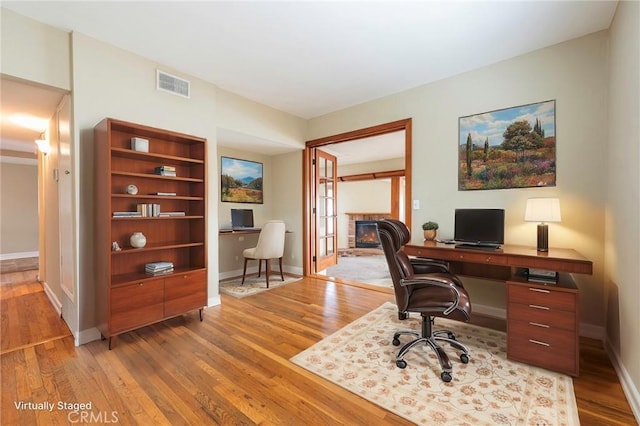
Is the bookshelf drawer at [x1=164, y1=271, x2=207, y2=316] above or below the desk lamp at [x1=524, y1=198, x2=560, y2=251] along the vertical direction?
below

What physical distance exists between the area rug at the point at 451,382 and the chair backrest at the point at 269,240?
6.63 ft

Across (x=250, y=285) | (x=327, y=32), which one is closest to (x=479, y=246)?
(x=327, y=32)

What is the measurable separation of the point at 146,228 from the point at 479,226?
352 centimetres

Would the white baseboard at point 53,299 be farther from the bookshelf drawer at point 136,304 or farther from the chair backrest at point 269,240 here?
the chair backrest at point 269,240

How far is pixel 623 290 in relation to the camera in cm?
193

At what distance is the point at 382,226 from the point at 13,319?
4.00 m

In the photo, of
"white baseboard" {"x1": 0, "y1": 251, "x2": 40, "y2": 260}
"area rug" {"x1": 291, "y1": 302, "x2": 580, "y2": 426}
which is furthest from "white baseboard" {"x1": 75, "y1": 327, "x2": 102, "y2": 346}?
"white baseboard" {"x1": 0, "y1": 251, "x2": 40, "y2": 260}

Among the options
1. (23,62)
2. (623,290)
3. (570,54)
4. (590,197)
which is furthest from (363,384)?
(23,62)

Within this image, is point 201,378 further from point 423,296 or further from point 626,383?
point 626,383

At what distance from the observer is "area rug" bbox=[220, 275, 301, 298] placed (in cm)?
396

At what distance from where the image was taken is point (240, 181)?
5.08m

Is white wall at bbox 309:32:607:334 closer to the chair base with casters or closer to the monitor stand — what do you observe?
the monitor stand

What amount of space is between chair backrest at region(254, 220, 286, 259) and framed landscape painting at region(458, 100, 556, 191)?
263 cm

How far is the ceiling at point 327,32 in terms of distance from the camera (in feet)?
7.19
